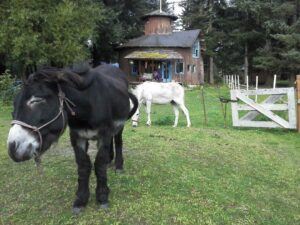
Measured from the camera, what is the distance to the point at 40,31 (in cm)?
2291

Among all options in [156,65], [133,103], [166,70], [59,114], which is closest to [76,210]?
[59,114]

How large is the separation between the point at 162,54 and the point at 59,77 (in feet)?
116

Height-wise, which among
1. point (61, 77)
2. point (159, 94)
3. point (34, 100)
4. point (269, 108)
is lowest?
point (269, 108)

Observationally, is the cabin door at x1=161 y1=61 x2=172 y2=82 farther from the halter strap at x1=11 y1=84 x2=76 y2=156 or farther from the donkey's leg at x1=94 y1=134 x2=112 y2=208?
the halter strap at x1=11 y1=84 x2=76 y2=156

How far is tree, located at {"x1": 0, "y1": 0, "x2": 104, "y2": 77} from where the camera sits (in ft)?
70.0

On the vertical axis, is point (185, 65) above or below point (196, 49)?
below

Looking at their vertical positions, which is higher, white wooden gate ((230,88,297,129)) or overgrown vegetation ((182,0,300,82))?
overgrown vegetation ((182,0,300,82))

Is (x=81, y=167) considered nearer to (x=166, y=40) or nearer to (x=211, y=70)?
(x=166, y=40)

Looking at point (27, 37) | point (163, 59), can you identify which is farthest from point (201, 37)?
point (27, 37)

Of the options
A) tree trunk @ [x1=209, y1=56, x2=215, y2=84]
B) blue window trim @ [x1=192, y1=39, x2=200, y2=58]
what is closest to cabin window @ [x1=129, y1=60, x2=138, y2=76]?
blue window trim @ [x1=192, y1=39, x2=200, y2=58]

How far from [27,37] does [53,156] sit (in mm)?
14735

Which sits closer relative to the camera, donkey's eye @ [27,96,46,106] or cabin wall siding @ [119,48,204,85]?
donkey's eye @ [27,96,46,106]

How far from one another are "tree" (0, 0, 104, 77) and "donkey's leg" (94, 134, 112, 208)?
56.2ft

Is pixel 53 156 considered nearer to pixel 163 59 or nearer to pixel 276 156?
pixel 276 156
